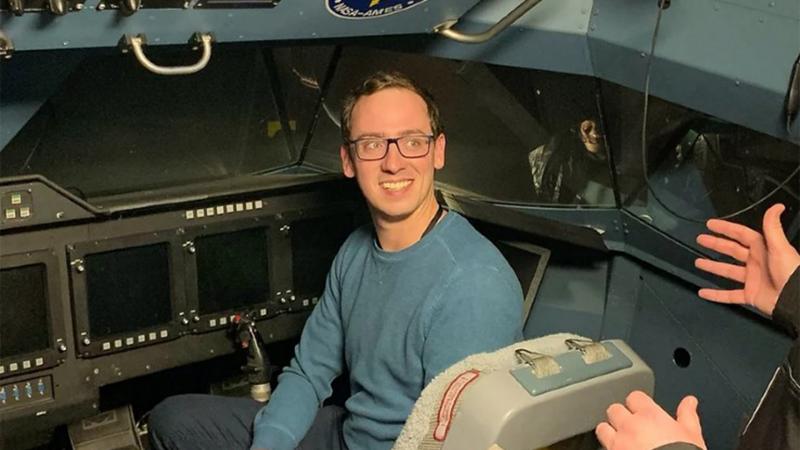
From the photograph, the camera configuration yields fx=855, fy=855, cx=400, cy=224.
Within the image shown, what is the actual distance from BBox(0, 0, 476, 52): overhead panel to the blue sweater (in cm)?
51

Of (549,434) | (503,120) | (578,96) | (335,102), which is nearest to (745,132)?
(578,96)

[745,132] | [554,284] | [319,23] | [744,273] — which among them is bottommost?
[554,284]

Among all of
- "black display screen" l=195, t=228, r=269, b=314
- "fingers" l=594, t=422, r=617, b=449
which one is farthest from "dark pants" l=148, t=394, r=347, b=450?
"fingers" l=594, t=422, r=617, b=449

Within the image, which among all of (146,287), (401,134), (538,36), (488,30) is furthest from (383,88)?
(146,287)

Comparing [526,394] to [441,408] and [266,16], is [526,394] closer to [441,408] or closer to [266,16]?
[441,408]

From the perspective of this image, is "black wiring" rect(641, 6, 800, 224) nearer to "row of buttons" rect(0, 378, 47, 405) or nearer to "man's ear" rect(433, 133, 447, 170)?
"man's ear" rect(433, 133, 447, 170)

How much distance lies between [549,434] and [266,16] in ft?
3.44

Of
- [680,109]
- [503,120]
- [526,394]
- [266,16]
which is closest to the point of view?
[526,394]

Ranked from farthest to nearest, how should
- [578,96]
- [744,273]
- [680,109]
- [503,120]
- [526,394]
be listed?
[503,120] → [578,96] → [680,109] → [744,273] → [526,394]

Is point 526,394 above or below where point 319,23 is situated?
below

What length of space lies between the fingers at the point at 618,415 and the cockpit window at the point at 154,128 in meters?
1.51

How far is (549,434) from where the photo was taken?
139cm

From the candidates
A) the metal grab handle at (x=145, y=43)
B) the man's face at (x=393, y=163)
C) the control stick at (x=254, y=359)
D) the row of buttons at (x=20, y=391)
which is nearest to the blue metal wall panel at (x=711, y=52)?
the man's face at (x=393, y=163)

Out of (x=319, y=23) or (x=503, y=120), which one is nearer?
(x=319, y=23)
